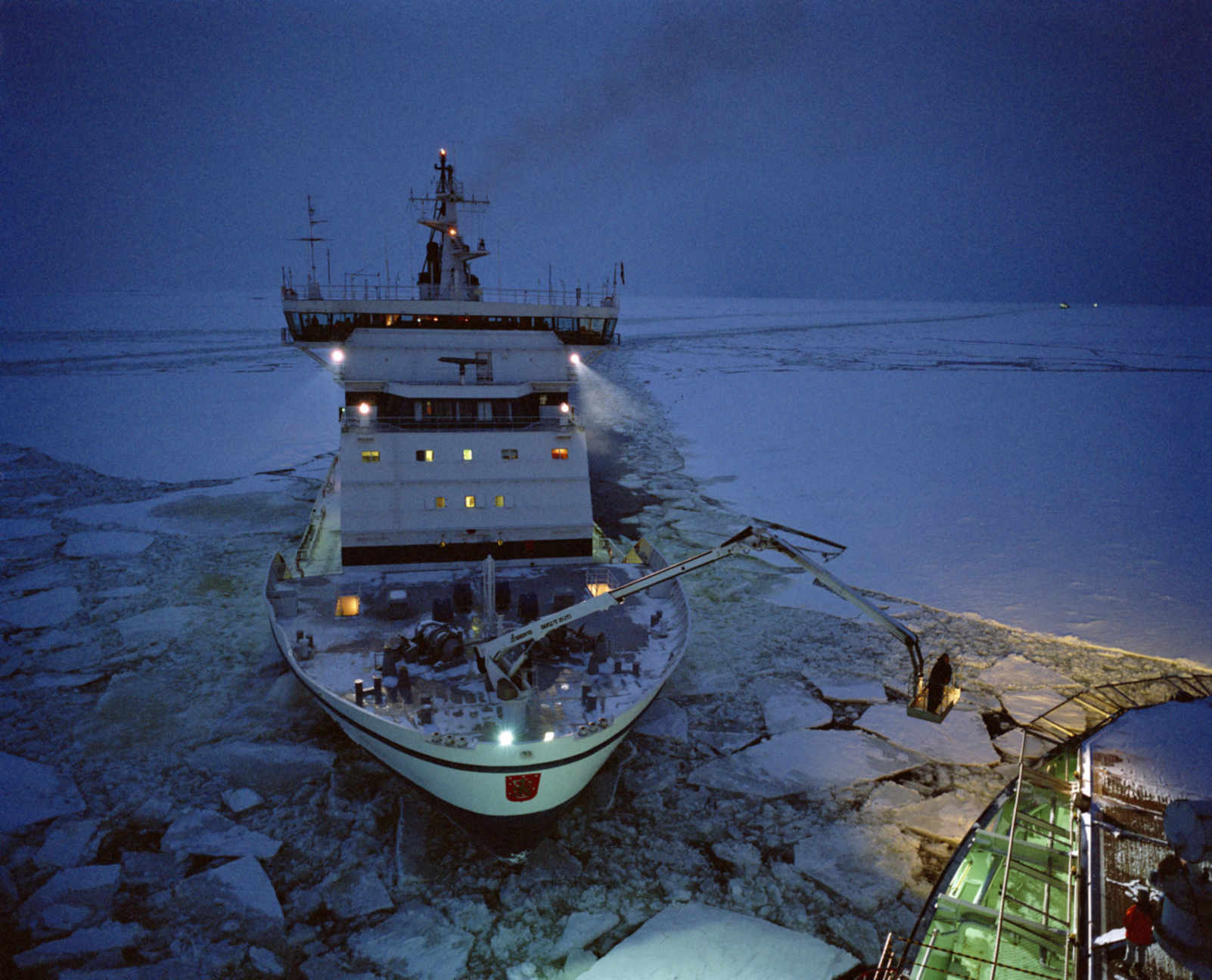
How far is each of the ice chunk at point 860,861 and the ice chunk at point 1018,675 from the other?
17.1 ft

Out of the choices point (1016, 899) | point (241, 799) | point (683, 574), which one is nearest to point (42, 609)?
point (241, 799)

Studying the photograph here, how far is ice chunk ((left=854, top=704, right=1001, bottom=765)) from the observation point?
1102 cm

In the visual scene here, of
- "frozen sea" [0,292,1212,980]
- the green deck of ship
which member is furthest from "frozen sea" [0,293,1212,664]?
the green deck of ship

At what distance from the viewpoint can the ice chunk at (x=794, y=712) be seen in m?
11.8

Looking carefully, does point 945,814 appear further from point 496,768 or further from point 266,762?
point 266,762

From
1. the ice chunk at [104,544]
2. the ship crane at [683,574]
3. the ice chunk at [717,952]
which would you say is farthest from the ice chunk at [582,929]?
the ice chunk at [104,544]

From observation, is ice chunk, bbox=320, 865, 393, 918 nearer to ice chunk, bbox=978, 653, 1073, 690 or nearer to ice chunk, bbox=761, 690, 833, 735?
ice chunk, bbox=761, 690, 833, 735

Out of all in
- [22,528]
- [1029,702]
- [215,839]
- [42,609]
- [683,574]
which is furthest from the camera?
[22,528]

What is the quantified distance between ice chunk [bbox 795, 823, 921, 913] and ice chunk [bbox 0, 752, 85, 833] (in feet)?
32.6

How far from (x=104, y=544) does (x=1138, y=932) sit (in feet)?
75.3

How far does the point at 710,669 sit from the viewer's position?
13.6 metres

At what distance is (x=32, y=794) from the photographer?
9.80 meters

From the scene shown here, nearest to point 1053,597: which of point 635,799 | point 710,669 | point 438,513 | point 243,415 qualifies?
point 710,669

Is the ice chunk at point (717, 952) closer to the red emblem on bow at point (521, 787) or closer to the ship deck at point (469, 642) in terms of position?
the red emblem on bow at point (521, 787)
